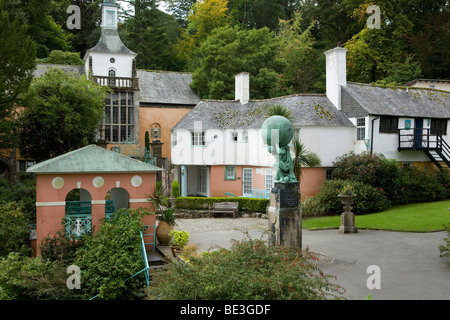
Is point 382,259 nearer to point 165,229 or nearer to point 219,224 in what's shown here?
point 165,229

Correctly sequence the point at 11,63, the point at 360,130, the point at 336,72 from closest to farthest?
the point at 11,63 → the point at 360,130 → the point at 336,72

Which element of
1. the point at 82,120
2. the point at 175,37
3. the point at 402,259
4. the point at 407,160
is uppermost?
the point at 175,37

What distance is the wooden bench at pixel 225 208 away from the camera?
26.0m

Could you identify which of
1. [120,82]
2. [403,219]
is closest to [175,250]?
[403,219]

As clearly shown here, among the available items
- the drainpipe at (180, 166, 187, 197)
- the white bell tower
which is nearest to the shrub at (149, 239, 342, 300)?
the drainpipe at (180, 166, 187, 197)

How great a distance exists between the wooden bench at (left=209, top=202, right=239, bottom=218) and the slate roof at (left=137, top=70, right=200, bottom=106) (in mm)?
13507

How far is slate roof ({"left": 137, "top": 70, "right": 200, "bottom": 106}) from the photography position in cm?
3644

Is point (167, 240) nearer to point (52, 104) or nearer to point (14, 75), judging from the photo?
point (14, 75)

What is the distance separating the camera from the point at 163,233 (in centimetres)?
1630

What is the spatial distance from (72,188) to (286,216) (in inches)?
310

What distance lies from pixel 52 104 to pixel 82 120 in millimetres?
1979

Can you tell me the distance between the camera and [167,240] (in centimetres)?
1634

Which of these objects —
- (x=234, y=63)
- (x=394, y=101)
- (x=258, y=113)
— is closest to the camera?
(x=394, y=101)

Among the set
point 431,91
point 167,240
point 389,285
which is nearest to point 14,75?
point 167,240
